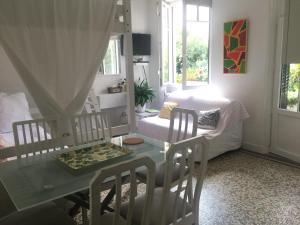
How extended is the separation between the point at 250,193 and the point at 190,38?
2569 millimetres

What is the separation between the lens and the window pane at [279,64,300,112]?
3334mm

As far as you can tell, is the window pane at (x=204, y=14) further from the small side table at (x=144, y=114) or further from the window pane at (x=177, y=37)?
the small side table at (x=144, y=114)

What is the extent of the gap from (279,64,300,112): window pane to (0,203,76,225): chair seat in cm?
310

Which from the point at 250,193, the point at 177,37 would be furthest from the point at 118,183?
the point at 177,37

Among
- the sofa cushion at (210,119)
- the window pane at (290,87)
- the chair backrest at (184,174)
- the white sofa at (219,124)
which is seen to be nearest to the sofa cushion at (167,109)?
the white sofa at (219,124)

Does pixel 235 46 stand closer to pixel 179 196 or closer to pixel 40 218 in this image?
pixel 179 196

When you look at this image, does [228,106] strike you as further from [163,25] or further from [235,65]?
[163,25]

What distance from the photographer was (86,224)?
2.05 metres

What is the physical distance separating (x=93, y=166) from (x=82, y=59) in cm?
101

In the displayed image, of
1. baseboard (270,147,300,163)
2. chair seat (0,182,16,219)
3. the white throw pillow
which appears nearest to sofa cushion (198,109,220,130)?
baseboard (270,147,300,163)

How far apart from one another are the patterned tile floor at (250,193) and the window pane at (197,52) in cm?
152

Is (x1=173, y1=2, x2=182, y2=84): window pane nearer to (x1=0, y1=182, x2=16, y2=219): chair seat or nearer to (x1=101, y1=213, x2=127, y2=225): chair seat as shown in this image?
(x1=0, y1=182, x2=16, y2=219): chair seat

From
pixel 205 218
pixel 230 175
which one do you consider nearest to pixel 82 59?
pixel 205 218

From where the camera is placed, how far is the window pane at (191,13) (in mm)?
3998
